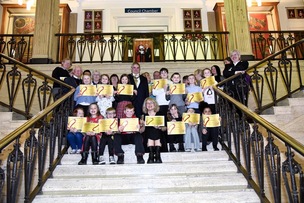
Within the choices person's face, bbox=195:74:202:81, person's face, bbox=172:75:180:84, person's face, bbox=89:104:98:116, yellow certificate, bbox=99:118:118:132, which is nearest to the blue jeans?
person's face, bbox=89:104:98:116

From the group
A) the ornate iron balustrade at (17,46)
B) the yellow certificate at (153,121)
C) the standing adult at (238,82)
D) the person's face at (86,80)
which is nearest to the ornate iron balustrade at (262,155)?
the standing adult at (238,82)

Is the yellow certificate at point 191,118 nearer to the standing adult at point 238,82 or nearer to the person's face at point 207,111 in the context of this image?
the person's face at point 207,111

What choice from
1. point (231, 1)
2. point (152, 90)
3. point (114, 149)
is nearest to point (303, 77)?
point (231, 1)

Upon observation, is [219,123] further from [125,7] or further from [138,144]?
[125,7]

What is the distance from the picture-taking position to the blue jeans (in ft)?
17.0

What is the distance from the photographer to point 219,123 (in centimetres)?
526

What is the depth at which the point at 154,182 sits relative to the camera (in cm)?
417

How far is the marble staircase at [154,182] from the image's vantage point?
3.84m

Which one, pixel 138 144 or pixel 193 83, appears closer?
pixel 138 144

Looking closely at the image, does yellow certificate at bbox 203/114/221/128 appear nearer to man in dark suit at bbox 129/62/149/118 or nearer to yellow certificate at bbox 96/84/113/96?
man in dark suit at bbox 129/62/149/118

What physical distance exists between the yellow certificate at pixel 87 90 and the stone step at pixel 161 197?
86.5 inches

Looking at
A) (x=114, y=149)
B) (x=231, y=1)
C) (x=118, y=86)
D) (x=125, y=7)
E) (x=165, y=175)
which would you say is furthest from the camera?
(x=125, y=7)

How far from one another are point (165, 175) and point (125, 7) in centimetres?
1031

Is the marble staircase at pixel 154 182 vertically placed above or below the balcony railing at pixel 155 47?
below
